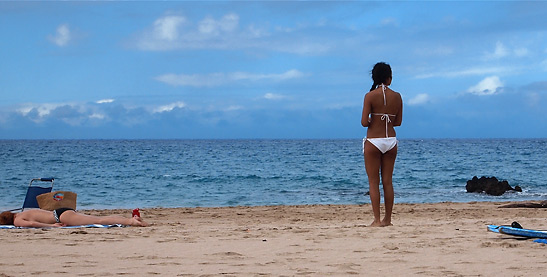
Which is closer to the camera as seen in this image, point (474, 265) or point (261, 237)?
point (474, 265)

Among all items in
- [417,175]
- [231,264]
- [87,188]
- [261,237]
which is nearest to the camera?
[231,264]

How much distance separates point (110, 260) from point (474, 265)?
307 cm

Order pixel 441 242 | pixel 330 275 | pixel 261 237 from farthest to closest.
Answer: pixel 261 237 → pixel 441 242 → pixel 330 275

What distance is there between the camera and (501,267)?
16.3 ft

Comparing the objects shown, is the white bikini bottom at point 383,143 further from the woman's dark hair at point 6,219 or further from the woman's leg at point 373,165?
the woman's dark hair at point 6,219

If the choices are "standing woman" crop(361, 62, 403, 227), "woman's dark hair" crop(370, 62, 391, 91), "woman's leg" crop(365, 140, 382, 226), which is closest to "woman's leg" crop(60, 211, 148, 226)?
"woman's leg" crop(365, 140, 382, 226)

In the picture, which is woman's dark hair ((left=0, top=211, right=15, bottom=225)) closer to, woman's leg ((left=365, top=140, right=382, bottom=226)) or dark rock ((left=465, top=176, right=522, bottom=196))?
woman's leg ((left=365, top=140, right=382, bottom=226))

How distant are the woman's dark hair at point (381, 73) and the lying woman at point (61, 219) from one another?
3.67m

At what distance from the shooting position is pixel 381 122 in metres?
7.33

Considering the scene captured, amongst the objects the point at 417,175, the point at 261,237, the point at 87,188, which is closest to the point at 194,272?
the point at 261,237

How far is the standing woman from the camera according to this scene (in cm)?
732

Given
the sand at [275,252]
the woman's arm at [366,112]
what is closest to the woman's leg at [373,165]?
the woman's arm at [366,112]

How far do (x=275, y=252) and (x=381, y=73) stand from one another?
9.02ft

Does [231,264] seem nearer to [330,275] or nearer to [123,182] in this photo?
[330,275]
